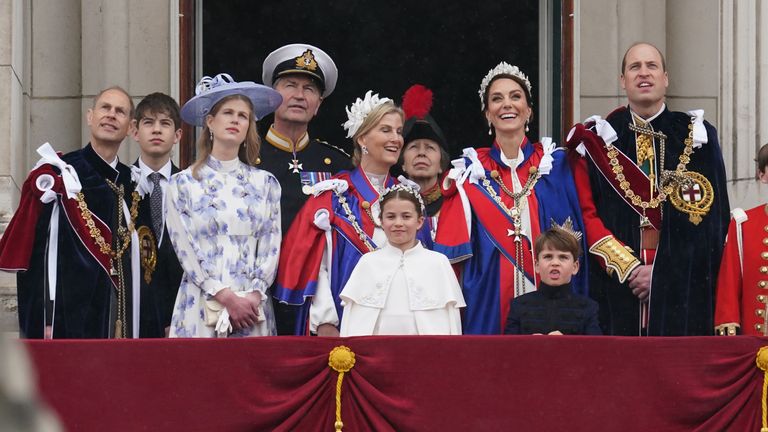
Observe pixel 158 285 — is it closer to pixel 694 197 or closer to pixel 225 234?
pixel 225 234

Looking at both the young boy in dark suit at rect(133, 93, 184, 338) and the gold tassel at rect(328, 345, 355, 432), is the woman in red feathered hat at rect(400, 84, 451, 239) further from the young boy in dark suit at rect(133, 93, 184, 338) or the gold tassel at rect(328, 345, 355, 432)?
the gold tassel at rect(328, 345, 355, 432)

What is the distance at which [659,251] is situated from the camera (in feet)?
16.5

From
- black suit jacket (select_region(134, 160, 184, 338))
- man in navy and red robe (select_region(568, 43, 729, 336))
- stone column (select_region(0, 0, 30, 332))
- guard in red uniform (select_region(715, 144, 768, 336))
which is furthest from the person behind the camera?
stone column (select_region(0, 0, 30, 332))

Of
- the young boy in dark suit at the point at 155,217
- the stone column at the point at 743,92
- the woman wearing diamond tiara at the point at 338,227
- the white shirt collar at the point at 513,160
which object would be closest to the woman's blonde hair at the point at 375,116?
the woman wearing diamond tiara at the point at 338,227

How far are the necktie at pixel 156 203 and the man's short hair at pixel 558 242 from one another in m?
1.76

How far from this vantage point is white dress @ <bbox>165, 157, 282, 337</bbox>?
473 centimetres

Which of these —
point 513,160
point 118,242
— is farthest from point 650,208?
point 118,242

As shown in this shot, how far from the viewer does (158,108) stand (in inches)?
211

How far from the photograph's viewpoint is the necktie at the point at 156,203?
17.3 feet

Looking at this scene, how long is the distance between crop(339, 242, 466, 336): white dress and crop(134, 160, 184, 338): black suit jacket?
96 cm

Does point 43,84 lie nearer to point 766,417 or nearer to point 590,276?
point 590,276

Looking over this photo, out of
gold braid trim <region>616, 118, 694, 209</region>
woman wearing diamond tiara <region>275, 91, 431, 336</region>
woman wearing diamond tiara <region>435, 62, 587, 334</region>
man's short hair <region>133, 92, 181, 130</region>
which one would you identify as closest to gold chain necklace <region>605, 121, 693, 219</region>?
gold braid trim <region>616, 118, 694, 209</region>

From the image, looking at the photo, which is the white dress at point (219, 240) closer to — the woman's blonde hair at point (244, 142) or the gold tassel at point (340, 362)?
the woman's blonde hair at point (244, 142)

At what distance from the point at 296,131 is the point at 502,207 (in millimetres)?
1238
